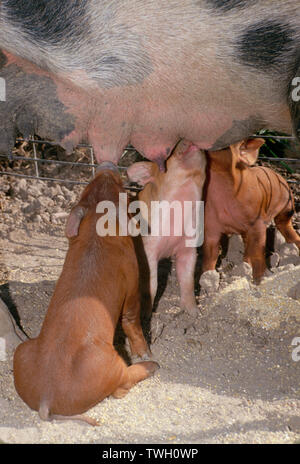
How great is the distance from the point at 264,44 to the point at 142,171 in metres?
0.83

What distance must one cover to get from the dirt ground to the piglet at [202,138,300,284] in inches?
4.8

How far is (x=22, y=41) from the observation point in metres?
1.69

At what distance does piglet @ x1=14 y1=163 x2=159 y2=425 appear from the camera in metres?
1.61

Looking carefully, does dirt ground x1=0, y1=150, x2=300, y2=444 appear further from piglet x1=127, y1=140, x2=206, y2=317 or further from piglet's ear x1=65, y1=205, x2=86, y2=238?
piglet's ear x1=65, y1=205, x2=86, y2=238

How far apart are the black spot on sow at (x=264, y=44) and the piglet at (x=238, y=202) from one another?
2.59 ft

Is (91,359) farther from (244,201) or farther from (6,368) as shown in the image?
(244,201)

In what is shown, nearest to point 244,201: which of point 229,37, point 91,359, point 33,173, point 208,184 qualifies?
A: point 208,184

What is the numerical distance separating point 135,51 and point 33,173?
2.33 m

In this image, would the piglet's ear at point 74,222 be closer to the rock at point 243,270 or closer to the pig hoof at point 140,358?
the pig hoof at point 140,358

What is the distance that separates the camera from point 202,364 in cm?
198

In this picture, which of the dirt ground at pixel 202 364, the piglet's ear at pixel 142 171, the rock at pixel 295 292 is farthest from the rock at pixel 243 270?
the piglet's ear at pixel 142 171

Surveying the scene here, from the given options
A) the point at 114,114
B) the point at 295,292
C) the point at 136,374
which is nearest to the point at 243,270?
the point at 295,292

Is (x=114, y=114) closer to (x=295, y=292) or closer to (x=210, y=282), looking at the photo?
(x=210, y=282)

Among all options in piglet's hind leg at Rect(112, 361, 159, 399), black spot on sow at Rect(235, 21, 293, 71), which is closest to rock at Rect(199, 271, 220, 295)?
piglet's hind leg at Rect(112, 361, 159, 399)
